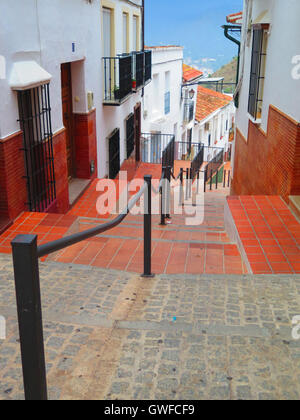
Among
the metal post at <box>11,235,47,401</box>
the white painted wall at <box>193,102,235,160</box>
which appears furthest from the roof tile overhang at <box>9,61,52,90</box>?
the white painted wall at <box>193,102,235,160</box>

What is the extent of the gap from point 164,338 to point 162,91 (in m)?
17.7

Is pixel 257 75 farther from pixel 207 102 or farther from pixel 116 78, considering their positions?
pixel 207 102

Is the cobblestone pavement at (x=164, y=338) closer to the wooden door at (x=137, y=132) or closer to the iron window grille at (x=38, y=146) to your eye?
the iron window grille at (x=38, y=146)

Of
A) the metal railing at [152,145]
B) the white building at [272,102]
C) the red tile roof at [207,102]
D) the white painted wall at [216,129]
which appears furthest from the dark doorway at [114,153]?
the red tile roof at [207,102]

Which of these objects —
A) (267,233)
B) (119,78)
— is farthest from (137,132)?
(267,233)

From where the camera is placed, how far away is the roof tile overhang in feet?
18.5

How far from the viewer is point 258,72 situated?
8.66 m

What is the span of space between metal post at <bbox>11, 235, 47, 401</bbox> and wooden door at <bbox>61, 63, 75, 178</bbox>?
24.4ft

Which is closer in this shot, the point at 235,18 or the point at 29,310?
the point at 29,310

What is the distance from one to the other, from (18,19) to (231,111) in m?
30.9

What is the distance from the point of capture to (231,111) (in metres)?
35.0
